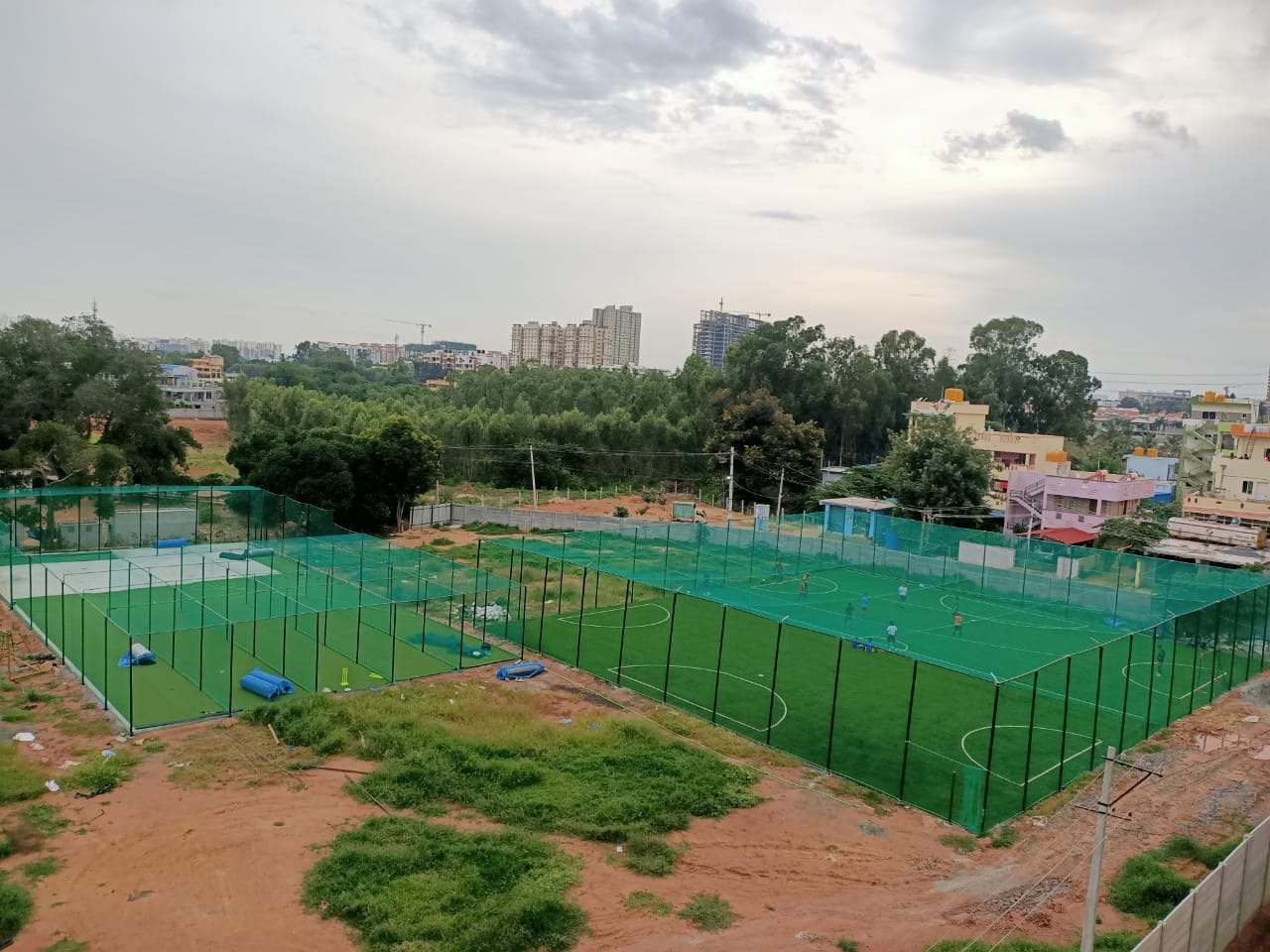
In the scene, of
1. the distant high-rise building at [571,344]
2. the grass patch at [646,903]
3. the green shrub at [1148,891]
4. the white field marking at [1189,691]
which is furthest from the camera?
the distant high-rise building at [571,344]

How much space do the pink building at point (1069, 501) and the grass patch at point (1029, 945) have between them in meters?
32.8

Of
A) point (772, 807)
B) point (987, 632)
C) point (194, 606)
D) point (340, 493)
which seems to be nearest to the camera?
point (772, 807)

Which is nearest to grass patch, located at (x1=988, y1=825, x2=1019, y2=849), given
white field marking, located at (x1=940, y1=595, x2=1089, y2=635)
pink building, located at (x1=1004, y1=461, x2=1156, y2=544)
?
white field marking, located at (x1=940, y1=595, x2=1089, y2=635)

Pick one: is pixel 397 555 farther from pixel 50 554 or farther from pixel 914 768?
pixel 914 768

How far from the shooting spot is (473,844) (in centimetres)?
1274

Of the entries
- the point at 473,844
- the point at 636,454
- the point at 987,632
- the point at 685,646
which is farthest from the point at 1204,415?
the point at 473,844

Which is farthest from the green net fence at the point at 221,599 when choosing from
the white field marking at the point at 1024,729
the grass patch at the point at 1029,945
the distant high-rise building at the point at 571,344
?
the distant high-rise building at the point at 571,344

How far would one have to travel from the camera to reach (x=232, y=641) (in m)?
18.2

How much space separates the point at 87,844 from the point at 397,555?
15.0 m

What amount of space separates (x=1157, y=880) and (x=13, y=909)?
571 inches

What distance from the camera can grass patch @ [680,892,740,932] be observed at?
1145cm

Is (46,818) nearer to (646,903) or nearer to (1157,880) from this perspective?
(646,903)

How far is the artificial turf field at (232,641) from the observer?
18469mm

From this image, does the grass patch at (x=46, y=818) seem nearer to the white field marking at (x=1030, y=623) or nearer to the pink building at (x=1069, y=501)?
the white field marking at (x=1030, y=623)
